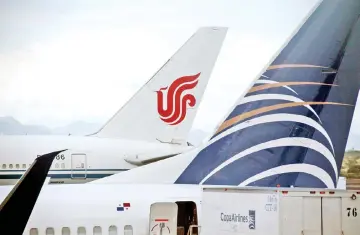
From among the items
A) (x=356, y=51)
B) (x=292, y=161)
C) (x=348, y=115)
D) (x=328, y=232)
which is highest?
(x=356, y=51)

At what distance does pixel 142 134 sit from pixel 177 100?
37.1 inches

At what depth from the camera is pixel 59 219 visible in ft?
18.9

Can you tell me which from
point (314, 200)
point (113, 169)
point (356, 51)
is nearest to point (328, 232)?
point (314, 200)

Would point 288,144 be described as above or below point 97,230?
above

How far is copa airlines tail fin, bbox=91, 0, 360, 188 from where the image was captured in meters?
6.43

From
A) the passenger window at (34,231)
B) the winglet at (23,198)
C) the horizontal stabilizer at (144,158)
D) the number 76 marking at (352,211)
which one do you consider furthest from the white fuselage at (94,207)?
the horizontal stabilizer at (144,158)

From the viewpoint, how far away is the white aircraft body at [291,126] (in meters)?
6.41

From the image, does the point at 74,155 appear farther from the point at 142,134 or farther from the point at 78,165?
the point at 142,134

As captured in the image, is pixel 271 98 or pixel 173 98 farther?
pixel 173 98

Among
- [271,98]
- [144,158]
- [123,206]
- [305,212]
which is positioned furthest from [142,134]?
[305,212]

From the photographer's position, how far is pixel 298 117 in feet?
21.3

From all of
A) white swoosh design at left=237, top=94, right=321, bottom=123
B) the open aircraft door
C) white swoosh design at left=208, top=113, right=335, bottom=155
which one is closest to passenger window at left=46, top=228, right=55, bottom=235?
the open aircraft door

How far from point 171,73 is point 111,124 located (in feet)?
4.62

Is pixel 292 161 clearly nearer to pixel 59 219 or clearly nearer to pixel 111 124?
pixel 59 219
